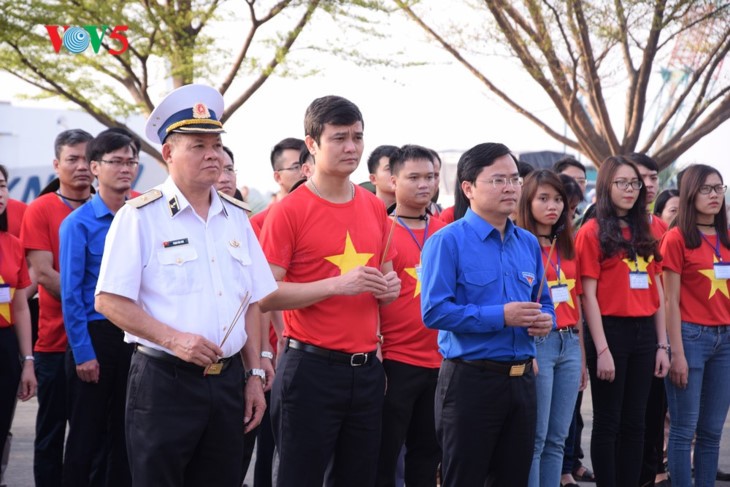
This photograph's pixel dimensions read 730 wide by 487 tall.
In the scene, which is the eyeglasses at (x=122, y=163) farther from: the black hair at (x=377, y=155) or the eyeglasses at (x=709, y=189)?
the eyeglasses at (x=709, y=189)

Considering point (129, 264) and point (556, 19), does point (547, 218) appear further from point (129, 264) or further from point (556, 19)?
point (556, 19)

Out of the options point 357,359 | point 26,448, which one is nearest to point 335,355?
point 357,359

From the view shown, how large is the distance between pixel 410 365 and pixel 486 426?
988 mm

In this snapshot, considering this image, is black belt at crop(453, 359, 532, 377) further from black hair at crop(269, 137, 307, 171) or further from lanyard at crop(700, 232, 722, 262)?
black hair at crop(269, 137, 307, 171)

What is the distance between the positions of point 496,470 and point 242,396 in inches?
49.6

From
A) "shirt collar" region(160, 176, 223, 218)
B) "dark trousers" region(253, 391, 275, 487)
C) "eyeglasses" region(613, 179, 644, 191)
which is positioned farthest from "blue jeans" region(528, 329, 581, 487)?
"shirt collar" region(160, 176, 223, 218)

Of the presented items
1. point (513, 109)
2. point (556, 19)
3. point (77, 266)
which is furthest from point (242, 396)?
point (513, 109)

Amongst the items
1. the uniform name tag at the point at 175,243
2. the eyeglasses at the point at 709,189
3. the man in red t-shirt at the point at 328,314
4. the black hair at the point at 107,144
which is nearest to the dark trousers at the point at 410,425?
the man in red t-shirt at the point at 328,314

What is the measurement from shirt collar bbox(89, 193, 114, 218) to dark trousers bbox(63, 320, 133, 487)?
60 centimetres

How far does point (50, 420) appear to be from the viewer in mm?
5785

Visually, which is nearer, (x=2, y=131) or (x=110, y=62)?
(x=110, y=62)

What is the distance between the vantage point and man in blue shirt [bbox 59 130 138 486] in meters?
5.17

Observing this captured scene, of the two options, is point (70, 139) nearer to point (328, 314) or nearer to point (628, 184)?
point (328, 314)

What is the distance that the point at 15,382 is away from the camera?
5480mm
